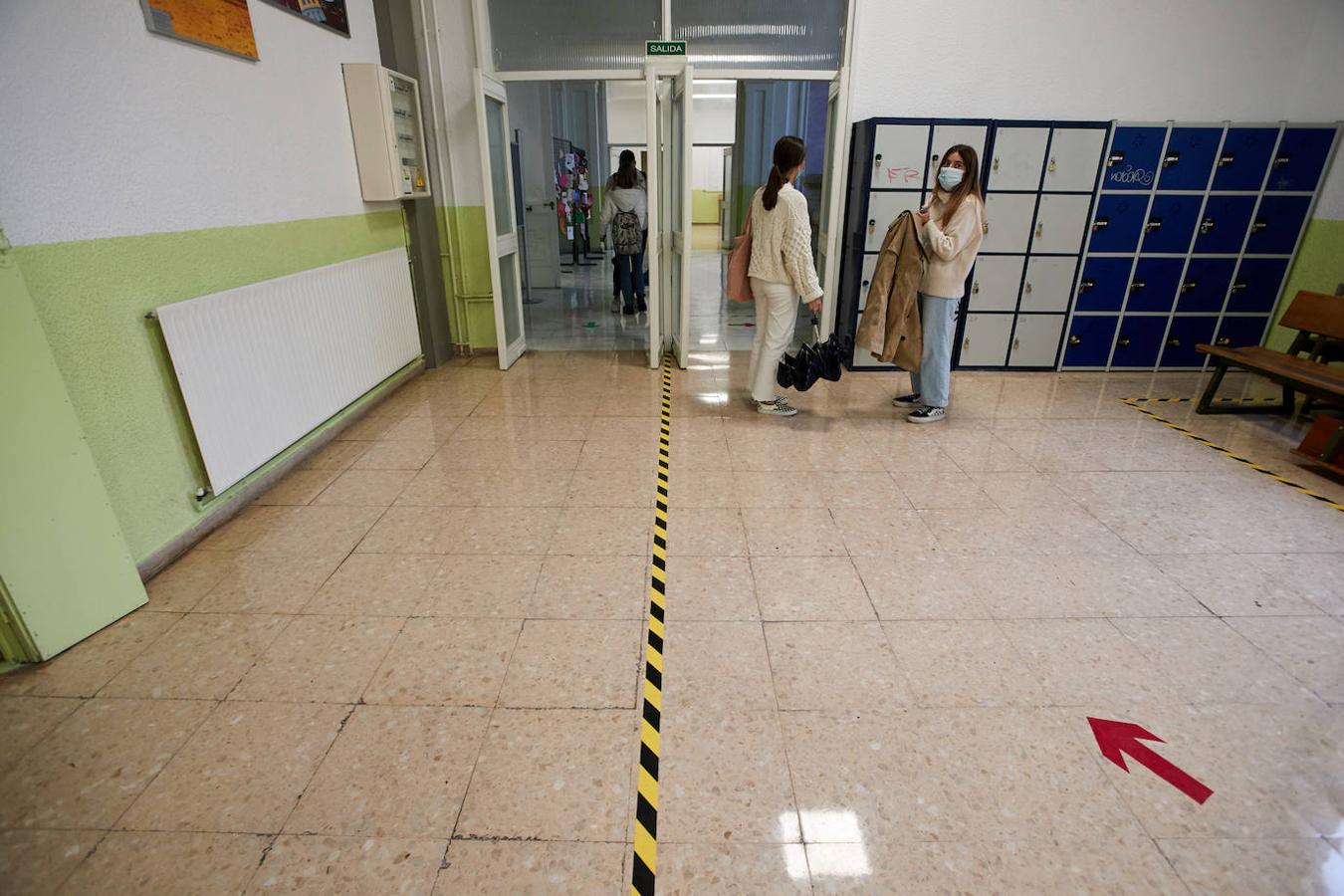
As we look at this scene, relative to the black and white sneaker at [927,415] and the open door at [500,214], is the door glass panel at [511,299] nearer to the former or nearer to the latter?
the open door at [500,214]

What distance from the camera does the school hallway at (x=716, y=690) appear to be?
1.54 meters

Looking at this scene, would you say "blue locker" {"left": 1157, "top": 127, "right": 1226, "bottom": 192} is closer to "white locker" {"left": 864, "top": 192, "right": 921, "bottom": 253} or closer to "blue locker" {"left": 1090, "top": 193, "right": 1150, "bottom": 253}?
"blue locker" {"left": 1090, "top": 193, "right": 1150, "bottom": 253}

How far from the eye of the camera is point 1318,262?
16.6 feet

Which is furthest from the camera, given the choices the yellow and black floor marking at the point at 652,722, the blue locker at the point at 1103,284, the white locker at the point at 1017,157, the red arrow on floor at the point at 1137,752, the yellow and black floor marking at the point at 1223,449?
the blue locker at the point at 1103,284

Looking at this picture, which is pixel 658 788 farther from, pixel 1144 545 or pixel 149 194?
pixel 149 194

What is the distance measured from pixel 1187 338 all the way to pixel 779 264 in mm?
3742

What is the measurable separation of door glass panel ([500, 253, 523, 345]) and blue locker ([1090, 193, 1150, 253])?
4.53 metres

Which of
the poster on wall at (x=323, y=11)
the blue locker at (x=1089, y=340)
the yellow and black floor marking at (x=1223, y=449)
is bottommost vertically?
the yellow and black floor marking at (x=1223, y=449)

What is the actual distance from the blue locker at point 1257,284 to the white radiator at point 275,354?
6338mm

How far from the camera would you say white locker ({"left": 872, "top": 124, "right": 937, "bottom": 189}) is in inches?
185

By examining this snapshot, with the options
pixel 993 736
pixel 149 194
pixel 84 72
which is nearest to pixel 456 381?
pixel 149 194

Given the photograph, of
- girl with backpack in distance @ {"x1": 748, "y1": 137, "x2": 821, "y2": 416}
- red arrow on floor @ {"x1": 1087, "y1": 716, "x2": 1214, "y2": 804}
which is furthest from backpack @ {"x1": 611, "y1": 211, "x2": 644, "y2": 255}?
red arrow on floor @ {"x1": 1087, "y1": 716, "x2": 1214, "y2": 804}

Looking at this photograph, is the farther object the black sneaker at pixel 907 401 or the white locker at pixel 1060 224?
the white locker at pixel 1060 224

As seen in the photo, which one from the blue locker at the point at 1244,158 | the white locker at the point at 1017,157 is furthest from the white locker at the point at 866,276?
the blue locker at the point at 1244,158
